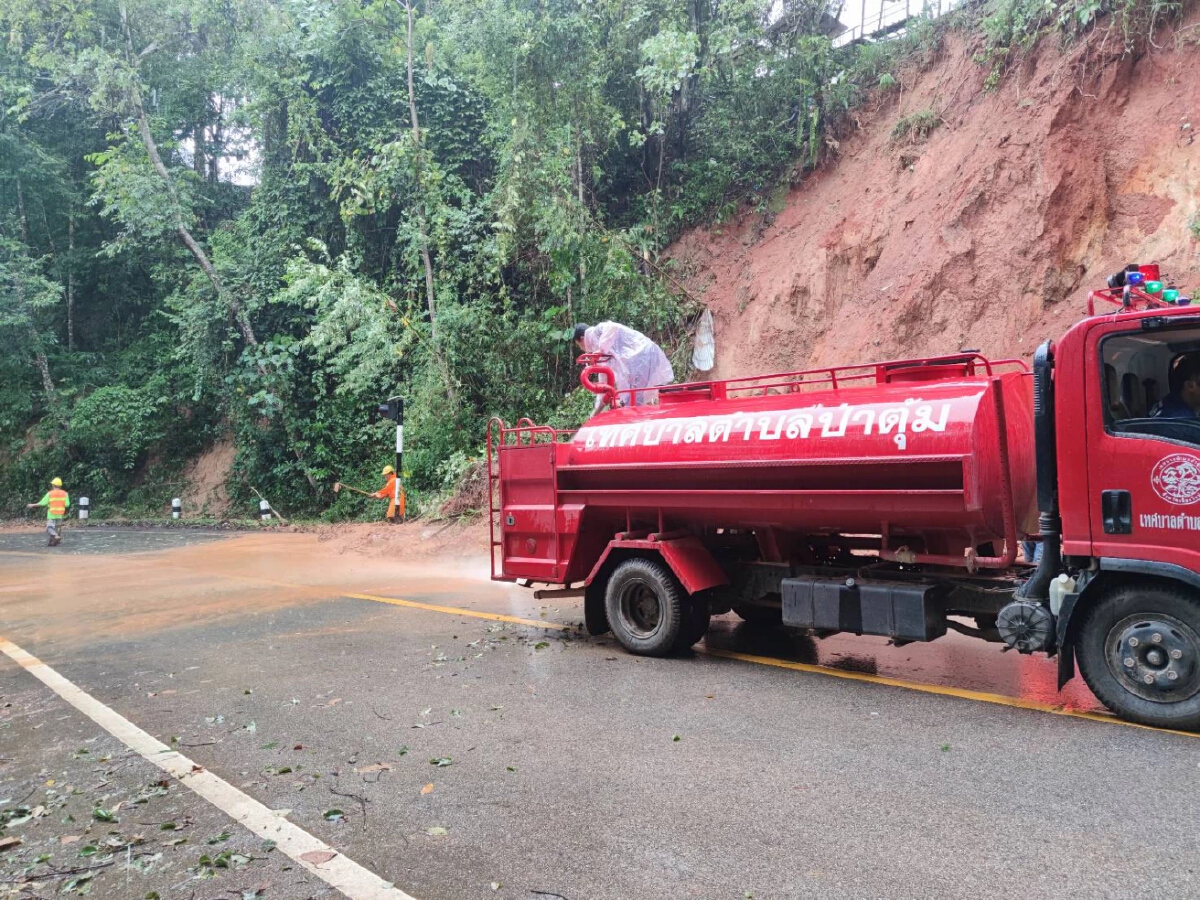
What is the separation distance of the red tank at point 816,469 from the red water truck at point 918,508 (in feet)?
0.05

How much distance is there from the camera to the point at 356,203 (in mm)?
20062

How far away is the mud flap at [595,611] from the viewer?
301 inches

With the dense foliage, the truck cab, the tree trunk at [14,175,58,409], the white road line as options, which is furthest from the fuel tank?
the tree trunk at [14,175,58,409]

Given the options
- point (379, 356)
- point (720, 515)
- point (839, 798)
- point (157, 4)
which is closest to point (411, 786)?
point (839, 798)

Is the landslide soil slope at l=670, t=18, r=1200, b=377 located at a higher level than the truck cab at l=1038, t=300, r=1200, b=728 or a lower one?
higher

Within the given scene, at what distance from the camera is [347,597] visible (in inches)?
418

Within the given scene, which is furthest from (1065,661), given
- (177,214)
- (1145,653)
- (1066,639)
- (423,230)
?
(177,214)

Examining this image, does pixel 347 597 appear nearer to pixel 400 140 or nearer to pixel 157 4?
pixel 400 140

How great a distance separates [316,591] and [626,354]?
563cm

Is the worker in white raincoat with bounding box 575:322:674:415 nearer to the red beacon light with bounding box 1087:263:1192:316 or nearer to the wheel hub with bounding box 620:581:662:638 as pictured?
the wheel hub with bounding box 620:581:662:638

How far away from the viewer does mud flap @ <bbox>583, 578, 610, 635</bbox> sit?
7.64 m

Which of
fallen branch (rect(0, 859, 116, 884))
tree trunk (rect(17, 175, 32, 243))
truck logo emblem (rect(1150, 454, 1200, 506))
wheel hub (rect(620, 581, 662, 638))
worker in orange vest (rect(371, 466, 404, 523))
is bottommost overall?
fallen branch (rect(0, 859, 116, 884))

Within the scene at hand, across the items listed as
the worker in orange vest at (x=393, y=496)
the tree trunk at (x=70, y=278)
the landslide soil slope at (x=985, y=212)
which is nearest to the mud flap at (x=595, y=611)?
the landslide soil slope at (x=985, y=212)

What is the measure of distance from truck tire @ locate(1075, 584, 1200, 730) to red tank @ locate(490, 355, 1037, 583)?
80cm
